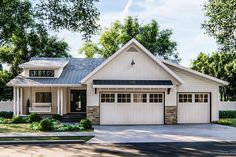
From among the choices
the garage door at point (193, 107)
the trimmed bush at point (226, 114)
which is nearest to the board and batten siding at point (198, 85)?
the garage door at point (193, 107)

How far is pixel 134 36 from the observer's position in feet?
174

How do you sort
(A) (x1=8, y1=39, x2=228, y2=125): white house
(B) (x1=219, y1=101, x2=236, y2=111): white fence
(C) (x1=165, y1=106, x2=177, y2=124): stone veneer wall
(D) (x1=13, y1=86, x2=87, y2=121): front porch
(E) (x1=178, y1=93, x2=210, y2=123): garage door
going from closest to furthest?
(A) (x1=8, y1=39, x2=228, y2=125): white house → (C) (x1=165, y1=106, x2=177, y2=124): stone veneer wall → (E) (x1=178, y1=93, x2=210, y2=123): garage door → (D) (x1=13, y1=86, x2=87, y2=121): front porch → (B) (x1=219, y1=101, x2=236, y2=111): white fence

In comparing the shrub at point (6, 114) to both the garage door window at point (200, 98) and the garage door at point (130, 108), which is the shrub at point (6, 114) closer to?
the garage door at point (130, 108)

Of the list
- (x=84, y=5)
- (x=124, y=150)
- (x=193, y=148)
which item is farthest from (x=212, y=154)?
(x=84, y=5)

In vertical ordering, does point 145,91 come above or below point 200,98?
above

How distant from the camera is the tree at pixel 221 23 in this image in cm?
1780

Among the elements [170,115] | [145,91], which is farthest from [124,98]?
[170,115]

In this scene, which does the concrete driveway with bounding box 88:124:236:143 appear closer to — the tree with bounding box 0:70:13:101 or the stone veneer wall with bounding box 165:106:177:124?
the stone veneer wall with bounding box 165:106:177:124

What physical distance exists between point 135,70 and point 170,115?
3943 millimetres

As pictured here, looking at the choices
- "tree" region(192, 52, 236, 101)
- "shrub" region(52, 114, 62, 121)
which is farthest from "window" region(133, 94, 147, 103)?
"tree" region(192, 52, 236, 101)

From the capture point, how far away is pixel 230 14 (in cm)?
1759

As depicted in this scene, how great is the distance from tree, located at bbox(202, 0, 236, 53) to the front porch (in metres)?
12.3

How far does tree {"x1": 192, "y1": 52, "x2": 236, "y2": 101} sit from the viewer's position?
43.3 m

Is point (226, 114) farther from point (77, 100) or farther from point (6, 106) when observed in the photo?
point (6, 106)
